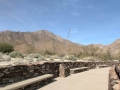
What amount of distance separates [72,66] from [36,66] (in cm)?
595

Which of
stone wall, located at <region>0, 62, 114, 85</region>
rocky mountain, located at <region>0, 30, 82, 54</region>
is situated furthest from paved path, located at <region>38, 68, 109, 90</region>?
rocky mountain, located at <region>0, 30, 82, 54</region>

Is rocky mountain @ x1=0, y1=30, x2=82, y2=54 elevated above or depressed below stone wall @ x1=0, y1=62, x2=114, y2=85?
above

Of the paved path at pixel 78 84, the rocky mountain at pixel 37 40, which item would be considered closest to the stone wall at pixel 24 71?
the paved path at pixel 78 84

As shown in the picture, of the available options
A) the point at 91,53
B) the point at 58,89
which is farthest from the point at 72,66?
the point at 91,53

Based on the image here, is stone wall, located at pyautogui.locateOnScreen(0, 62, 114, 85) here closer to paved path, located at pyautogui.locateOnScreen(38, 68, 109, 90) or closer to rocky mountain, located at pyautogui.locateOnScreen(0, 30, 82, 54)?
paved path, located at pyautogui.locateOnScreen(38, 68, 109, 90)

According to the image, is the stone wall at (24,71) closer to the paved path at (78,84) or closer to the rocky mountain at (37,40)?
the paved path at (78,84)

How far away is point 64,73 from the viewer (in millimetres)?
10602

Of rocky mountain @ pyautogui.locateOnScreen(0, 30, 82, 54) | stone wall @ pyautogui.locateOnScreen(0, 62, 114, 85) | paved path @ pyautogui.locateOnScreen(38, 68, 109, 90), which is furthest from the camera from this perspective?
rocky mountain @ pyautogui.locateOnScreen(0, 30, 82, 54)

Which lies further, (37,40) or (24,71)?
(37,40)

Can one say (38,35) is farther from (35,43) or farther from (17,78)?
(17,78)

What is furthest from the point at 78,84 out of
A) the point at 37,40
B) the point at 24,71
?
the point at 37,40

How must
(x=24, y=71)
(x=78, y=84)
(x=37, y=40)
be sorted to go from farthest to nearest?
(x=37, y=40)
(x=78, y=84)
(x=24, y=71)

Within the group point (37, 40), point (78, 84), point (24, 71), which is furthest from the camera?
point (37, 40)

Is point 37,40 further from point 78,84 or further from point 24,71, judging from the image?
point 24,71
